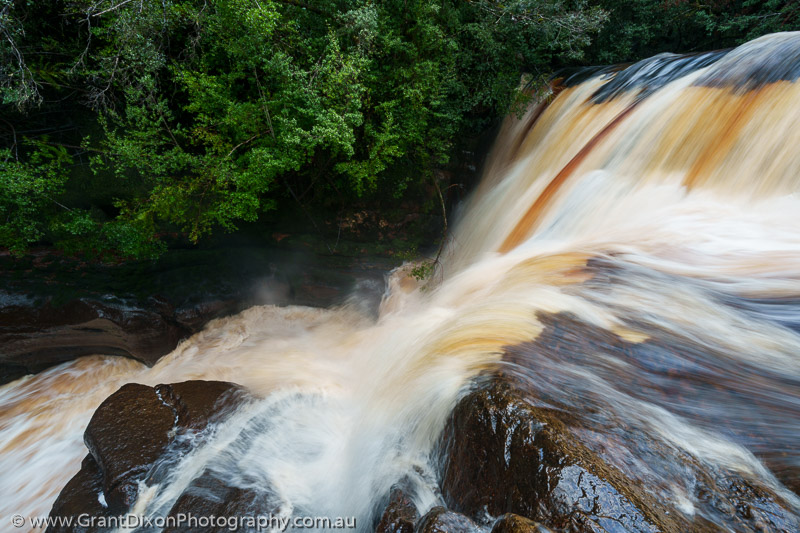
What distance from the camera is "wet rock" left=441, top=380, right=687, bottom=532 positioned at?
4.93 feet

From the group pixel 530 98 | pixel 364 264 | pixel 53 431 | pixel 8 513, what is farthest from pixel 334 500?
pixel 530 98

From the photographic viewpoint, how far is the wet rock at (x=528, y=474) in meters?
1.50

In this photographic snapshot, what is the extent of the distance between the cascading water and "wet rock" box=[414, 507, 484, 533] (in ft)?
1.27

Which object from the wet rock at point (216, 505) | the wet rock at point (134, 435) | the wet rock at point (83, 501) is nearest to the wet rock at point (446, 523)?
the wet rock at point (216, 505)

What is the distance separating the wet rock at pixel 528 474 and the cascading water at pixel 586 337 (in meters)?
0.16

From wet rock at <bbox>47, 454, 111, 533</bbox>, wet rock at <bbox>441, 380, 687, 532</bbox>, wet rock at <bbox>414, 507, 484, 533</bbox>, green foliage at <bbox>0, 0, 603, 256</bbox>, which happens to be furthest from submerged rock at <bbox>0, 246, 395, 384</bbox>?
wet rock at <bbox>414, 507, 484, 533</bbox>

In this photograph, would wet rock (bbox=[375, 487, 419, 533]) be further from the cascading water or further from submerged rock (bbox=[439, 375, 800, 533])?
submerged rock (bbox=[439, 375, 800, 533])

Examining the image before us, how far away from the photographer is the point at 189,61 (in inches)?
219

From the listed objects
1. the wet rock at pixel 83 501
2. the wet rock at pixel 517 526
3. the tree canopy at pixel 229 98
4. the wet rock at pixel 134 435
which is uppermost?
the tree canopy at pixel 229 98

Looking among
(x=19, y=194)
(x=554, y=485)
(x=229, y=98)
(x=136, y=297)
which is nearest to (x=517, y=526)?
(x=554, y=485)

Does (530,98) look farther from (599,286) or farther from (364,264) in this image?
(599,286)

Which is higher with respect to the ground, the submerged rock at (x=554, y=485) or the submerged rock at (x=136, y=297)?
the submerged rock at (x=554, y=485)

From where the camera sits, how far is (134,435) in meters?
3.13

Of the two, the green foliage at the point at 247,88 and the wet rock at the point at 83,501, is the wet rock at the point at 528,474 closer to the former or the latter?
the wet rock at the point at 83,501
